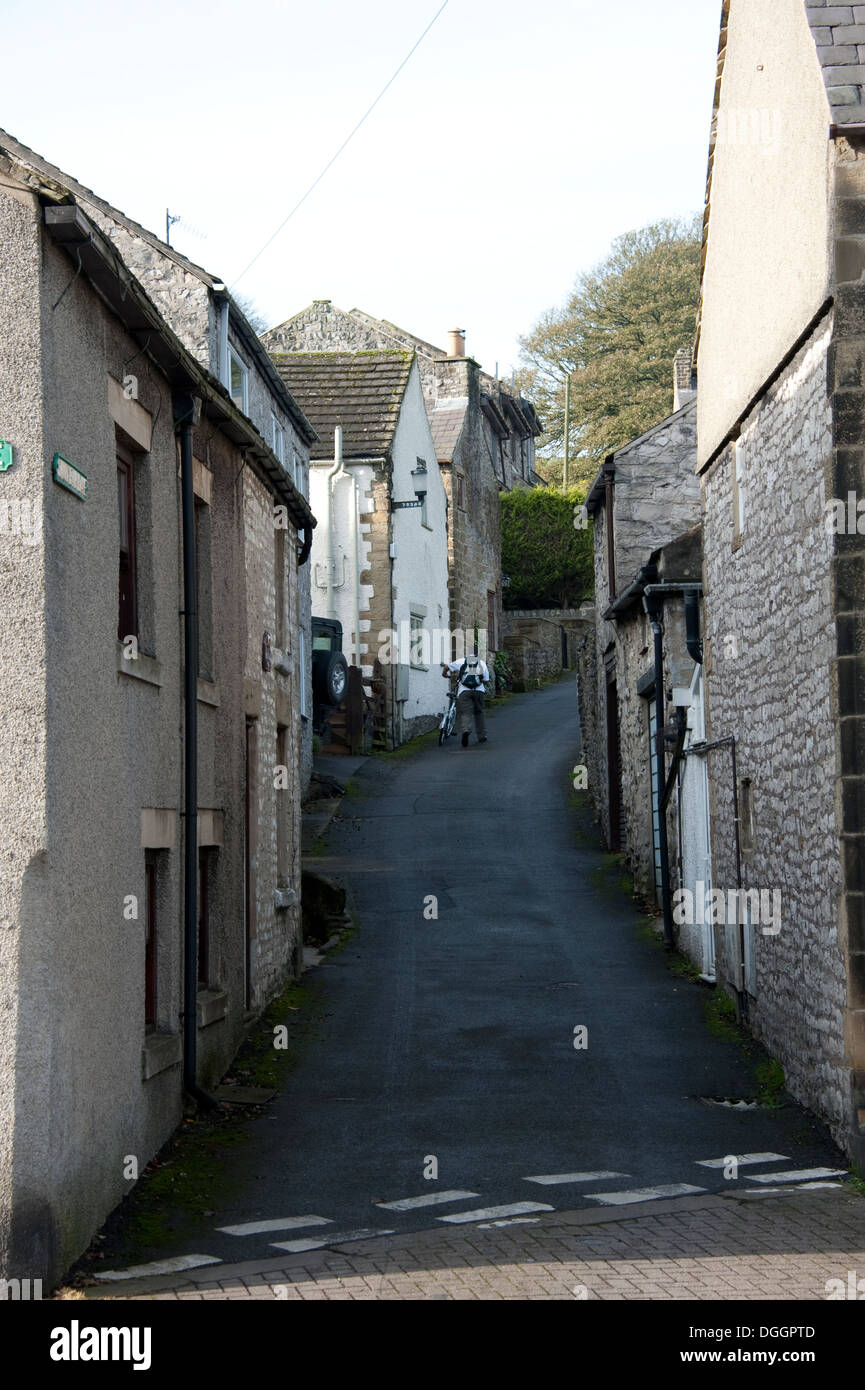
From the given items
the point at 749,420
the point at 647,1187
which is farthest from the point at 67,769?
the point at 749,420

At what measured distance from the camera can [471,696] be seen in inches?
1166

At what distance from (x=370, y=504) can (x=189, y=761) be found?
19521 millimetres

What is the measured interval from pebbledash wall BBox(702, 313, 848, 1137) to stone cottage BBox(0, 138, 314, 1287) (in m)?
4.01

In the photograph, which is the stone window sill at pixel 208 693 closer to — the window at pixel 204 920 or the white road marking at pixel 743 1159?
the window at pixel 204 920

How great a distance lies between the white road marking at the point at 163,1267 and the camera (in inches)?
273

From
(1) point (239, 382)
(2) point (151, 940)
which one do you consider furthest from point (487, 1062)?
(1) point (239, 382)

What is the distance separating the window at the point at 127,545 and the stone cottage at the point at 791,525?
4.21 meters

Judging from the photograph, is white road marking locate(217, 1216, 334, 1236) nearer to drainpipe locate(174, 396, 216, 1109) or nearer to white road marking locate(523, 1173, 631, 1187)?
white road marking locate(523, 1173, 631, 1187)

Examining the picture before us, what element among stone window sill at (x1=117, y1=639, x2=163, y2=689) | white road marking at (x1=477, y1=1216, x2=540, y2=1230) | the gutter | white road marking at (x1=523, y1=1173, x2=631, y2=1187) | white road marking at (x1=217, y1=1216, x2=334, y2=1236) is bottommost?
white road marking at (x1=523, y1=1173, x2=631, y2=1187)

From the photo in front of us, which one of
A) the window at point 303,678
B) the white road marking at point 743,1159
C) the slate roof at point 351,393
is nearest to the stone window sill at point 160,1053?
the white road marking at point 743,1159

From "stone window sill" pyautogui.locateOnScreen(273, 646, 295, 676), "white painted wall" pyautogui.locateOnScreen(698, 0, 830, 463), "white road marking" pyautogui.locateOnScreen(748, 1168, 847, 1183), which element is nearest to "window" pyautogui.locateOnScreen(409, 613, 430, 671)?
"stone window sill" pyautogui.locateOnScreen(273, 646, 295, 676)

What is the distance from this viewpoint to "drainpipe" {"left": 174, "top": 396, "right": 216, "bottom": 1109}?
10.1 meters

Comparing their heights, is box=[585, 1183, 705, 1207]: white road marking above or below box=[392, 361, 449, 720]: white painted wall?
below

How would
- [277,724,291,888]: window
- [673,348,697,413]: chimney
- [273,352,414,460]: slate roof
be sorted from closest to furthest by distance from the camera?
1. [277,724,291,888]: window
2. [673,348,697,413]: chimney
3. [273,352,414,460]: slate roof
